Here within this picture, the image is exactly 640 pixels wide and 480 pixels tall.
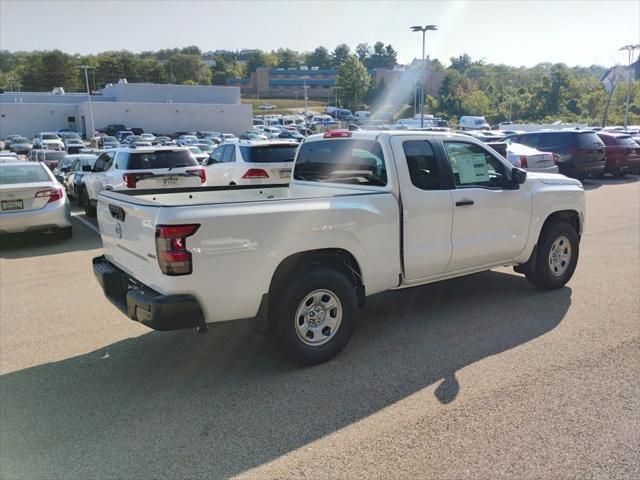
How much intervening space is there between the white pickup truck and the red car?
1571 centimetres

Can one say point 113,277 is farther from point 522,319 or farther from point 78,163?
point 78,163

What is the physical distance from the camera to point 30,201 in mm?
9383

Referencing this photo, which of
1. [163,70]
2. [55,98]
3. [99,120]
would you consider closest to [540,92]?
[99,120]

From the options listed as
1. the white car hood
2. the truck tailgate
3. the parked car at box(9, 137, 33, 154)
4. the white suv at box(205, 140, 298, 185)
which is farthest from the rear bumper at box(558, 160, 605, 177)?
Result: the parked car at box(9, 137, 33, 154)

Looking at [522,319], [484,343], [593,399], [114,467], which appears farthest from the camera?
[522,319]

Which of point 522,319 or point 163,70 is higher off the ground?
point 163,70

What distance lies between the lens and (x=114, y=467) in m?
3.17

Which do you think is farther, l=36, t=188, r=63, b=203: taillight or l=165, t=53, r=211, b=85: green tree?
l=165, t=53, r=211, b=85: green tree

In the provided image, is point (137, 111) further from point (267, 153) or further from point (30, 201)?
point (30, 201)

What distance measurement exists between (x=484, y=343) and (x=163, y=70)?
15551 cm

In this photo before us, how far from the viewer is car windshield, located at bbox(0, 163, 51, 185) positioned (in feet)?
32.1

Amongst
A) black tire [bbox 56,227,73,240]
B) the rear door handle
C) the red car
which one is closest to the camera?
the rear door handle

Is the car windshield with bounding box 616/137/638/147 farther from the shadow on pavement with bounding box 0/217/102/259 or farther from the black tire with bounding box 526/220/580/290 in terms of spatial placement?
the shadow on pavement with bounding box 0/217/102/259

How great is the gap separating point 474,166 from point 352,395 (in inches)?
113
